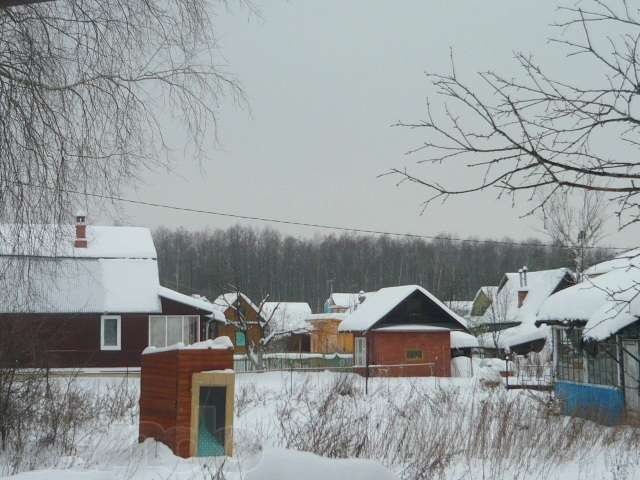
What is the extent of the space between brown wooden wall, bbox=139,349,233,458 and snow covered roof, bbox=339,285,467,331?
2727 centimetres

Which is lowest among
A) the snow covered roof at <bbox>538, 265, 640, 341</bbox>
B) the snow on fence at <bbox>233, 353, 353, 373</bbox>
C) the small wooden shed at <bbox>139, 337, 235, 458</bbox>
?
the snow on fence at <bbox>233, 353, 353, 373</bbox>

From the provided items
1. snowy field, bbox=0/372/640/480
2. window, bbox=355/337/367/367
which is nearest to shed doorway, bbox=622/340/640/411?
snowy field, bbox=0/372/640/480

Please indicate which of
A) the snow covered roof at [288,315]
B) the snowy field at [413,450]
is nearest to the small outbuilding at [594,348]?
→ the snowy field at [413,450]

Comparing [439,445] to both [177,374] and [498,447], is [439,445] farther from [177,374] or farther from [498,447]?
[177,374]

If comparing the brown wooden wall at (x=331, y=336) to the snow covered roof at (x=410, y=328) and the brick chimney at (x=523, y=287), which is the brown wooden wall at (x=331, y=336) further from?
the snow covered roof at (x=410, y=328)

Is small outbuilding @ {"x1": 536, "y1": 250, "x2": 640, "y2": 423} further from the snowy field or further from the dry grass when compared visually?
the snowy field

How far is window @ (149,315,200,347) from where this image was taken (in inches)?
1318

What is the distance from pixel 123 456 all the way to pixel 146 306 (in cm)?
2417

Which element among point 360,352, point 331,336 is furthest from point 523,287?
A: point 360,352

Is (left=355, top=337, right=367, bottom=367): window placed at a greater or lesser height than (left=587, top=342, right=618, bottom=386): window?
lesser

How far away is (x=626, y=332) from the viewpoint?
58.7 feet

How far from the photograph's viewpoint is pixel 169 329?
1328 inches

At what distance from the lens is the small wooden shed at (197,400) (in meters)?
9.34

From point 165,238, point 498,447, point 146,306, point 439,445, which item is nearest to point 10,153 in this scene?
point 439,445
